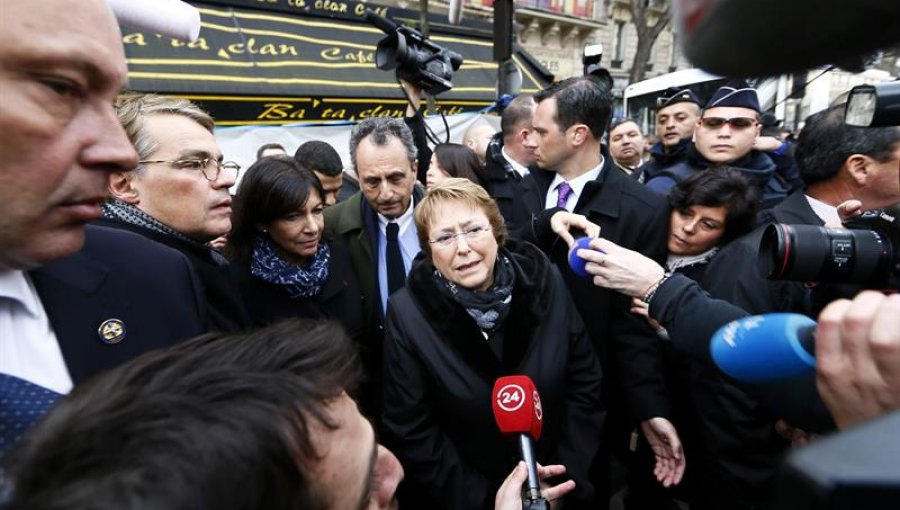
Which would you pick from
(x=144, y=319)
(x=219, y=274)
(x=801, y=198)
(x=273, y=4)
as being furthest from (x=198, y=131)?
(x=273, y=4)

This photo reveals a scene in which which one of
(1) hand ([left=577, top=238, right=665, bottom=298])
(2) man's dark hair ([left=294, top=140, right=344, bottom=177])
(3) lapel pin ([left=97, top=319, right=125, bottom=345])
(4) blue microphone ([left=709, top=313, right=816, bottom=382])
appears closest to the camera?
(4) blue microphone ([left=709, top=313, right=816, bottom=382])

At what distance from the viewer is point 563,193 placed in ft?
9.39

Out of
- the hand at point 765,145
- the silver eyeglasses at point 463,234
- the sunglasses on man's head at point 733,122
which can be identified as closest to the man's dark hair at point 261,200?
the silver eyeglasses at point 463,234

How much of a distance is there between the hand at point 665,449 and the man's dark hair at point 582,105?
1389mm

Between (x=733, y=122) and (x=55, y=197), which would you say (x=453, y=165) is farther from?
(x=55, y=197)

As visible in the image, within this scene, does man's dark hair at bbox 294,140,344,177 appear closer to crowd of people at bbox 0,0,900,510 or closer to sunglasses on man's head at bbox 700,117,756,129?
crowd of people at bbox 0,0,900,510

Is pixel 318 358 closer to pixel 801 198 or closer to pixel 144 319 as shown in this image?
pixel 144 319

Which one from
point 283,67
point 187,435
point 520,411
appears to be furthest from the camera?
point 283,67

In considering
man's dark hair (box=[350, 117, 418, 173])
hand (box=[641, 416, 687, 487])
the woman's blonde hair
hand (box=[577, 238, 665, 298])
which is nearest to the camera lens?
hand (box=[577, 238, 665, 298])

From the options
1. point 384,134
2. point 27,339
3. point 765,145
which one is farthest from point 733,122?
point 27,339

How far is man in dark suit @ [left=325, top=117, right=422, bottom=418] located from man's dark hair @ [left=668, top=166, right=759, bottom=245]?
135cm

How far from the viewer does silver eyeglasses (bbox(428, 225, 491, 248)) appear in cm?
213

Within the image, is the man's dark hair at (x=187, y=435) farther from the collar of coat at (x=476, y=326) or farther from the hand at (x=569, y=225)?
the hand at (x=569, y=225)

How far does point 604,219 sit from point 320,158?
2.07 metres
